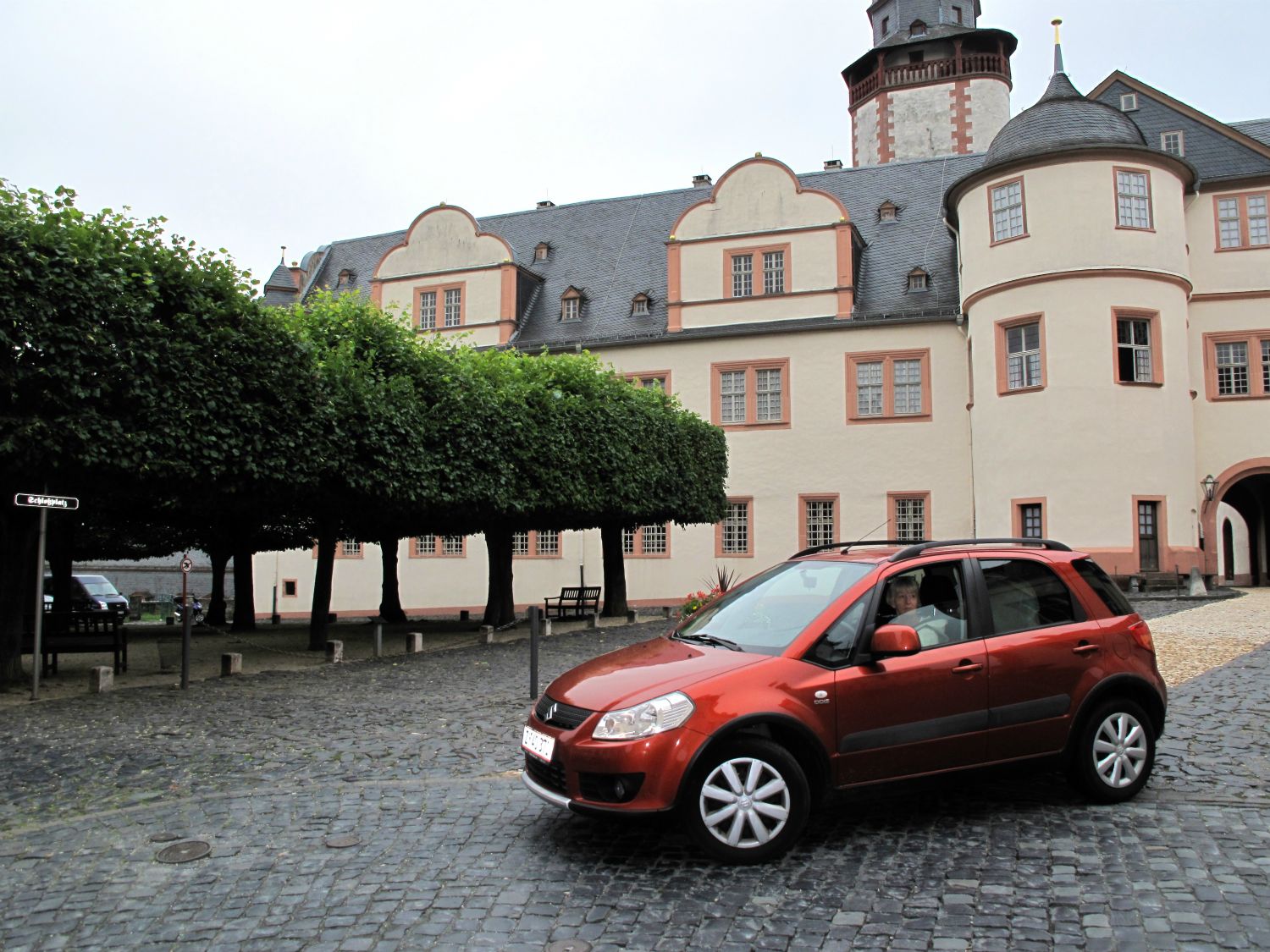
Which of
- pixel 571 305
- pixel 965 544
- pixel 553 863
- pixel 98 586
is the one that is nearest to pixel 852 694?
pixel 965 544

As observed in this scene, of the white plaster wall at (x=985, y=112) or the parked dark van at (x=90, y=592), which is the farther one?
the white plaster wall at (x=985, y=112)

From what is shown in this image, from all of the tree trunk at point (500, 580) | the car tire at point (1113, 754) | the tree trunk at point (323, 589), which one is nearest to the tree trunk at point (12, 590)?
the tree trunk at point (323, 589)

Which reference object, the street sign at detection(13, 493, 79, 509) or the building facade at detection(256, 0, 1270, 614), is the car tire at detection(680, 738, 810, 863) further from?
the building facade at detection(256, 0, 1270, 614)

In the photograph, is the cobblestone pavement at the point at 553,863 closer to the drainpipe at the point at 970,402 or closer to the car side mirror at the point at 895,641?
the car side mirror at the point at 895,641

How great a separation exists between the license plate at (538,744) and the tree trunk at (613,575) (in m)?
18.0

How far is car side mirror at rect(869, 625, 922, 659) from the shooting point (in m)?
5.48

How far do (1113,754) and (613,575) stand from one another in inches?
718

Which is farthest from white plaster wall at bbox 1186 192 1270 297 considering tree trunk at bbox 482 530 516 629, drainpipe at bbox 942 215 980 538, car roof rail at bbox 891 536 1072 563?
car roof rail at bbox 891 536 1072 563

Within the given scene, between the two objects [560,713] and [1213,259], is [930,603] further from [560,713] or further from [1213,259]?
[1213,259]

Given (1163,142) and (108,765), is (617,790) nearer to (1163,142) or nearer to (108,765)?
(108,765)

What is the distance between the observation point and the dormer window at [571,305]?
3397 centimetres

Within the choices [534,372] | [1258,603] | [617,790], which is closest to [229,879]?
[617,790]

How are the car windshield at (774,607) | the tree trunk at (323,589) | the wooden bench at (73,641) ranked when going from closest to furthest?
1. the car windshield at (774,607)
2. the wooden bench at (73,641)
3. the tree trunk at (323,589)

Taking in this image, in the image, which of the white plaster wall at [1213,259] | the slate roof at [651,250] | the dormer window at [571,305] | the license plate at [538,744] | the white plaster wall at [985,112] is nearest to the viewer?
the license plate at [538,744]
